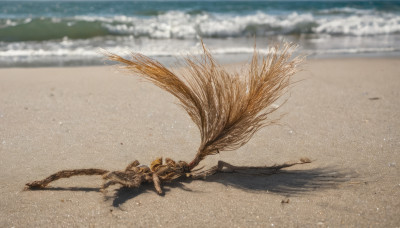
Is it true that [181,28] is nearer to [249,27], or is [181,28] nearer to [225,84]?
[249,27]

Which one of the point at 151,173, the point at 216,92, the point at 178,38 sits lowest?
the point at 178,38

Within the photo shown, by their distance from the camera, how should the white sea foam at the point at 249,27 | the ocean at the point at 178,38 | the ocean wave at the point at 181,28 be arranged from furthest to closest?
the white sea foam at the point at 249,27 → the ocean wave at the point at 181,28 → the ocean at the point at 178,38

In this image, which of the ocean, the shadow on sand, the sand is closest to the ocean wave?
the ocean

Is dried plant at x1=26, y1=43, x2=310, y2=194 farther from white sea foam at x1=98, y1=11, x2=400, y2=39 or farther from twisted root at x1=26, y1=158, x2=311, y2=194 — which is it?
white sea foam at x1=98, y1=11, x2=400, y2=39

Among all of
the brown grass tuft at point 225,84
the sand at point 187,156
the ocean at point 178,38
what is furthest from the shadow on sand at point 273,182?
the ocean at point 178,38

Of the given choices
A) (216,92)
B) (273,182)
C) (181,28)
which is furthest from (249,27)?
(216,92)

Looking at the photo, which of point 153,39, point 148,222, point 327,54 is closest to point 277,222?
point 148,222

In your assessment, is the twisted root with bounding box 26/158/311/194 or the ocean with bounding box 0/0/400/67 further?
the ocean with bounding box 0/0/400/67

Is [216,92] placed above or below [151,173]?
→ above

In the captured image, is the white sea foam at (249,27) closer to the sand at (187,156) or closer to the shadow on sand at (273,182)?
the sand at (187,156)

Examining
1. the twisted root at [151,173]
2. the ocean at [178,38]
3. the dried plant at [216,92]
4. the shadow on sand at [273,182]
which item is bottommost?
the ocean at [178,38]
